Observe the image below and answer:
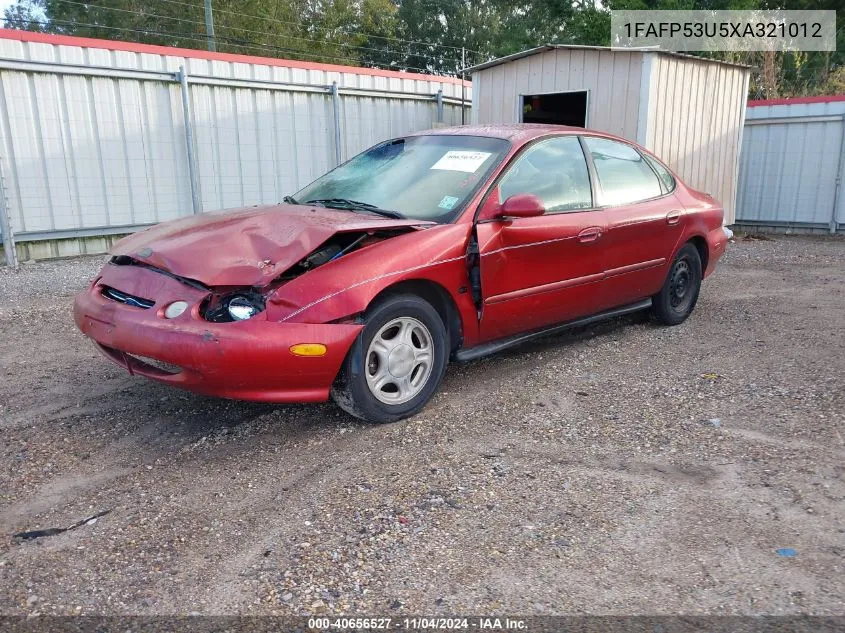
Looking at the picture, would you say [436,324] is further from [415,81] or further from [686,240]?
[415,81]

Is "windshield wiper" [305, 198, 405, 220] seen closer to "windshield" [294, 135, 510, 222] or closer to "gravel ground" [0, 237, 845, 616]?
"windshield" [294, 135, 510, 222]

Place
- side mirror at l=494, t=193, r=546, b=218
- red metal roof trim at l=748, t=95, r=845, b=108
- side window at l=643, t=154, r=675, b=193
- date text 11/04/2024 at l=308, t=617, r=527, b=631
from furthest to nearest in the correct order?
red metal roof trim at l=748, t=95, r=845, b=108 → side window at l=643, t=154, r=675, b=193 → side mirror at l=494, t=193, r=546, b=218 → date text 11/04/2024 at l=308, t=617, r=527, b=631

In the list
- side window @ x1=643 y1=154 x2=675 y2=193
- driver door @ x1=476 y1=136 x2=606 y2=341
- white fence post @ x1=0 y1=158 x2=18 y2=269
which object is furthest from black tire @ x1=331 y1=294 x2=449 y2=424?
white fence post @ x1=0 y1=158 x2=18 y2=269

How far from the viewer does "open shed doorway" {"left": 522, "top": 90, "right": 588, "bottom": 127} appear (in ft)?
36.9

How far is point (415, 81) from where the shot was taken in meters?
12.4

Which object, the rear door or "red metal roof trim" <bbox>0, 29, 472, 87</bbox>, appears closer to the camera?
the rear door

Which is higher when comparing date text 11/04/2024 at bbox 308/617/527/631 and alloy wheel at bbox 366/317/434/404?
alloy wheel at bbox 366/317/434/404

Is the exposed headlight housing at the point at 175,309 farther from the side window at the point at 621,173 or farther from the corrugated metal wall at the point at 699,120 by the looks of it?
the corrugated metal wall at the point at 699,120

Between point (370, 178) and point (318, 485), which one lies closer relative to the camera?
point (318, 485)

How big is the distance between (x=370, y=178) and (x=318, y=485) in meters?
2.25

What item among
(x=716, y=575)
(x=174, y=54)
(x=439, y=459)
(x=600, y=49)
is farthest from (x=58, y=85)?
(x=716, y=575)

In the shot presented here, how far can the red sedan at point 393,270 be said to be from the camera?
3270 millimetres

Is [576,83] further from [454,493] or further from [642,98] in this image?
[454,493]

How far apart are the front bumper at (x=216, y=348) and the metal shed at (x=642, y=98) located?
7683 millimetres
